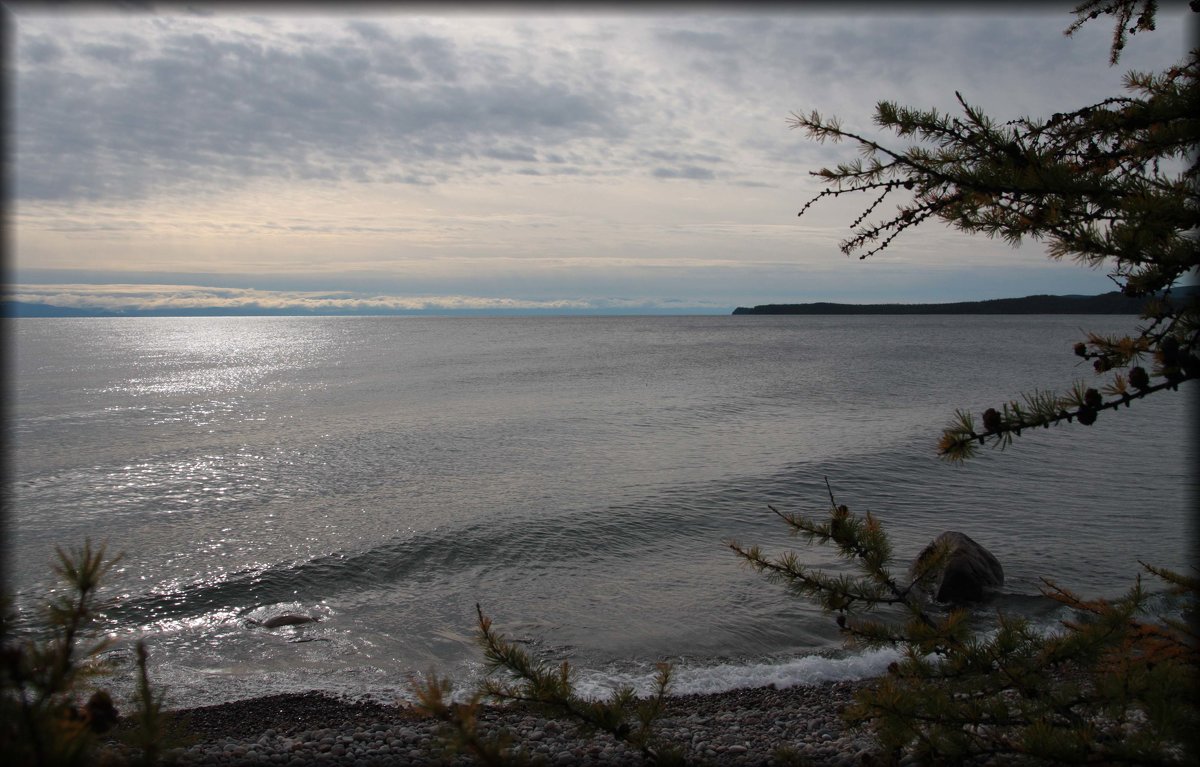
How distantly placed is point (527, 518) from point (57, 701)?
43.8ft

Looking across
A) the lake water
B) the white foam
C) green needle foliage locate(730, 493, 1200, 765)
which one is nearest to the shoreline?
the white foam

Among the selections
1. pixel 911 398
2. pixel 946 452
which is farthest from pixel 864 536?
pixel 911 398

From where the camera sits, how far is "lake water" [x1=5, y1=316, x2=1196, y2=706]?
31.5 ft

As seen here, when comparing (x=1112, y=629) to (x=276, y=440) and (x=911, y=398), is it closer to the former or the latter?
(x=276, y=440)

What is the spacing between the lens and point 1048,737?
2869 mm

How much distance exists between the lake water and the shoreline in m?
0.46

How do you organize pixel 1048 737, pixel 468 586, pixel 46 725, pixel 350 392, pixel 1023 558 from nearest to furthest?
pixel 46 725
pixel 1048 737
pixel 468 586
pixel 1023 558
pixel 350 392

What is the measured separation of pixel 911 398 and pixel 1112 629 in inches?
1358

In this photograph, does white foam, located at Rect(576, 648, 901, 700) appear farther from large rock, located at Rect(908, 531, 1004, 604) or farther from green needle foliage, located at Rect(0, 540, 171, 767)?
green needle foliage, located at Rect(0, 540, 171, 767)

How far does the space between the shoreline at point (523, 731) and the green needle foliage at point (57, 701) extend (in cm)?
456

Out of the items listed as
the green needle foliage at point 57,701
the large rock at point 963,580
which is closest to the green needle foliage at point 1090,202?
the green needle foliage at point 57,701

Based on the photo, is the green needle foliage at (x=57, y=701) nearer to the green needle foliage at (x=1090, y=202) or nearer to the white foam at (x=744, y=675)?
the green needle foliage at (x=1090, y=202)

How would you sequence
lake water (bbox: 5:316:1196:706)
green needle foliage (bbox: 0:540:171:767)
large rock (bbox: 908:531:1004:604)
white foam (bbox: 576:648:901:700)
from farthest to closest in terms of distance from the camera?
large rock (bbox: 908:531:1004:604), lake water (bbox: 5:316:1196:706), white foam (bbox: 576:648:901:700), green needle foliage (bbox: 0:540:171:767)

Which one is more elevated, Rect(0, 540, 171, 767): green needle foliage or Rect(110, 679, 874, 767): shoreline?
Rect(0, 540, 171, 767): green needle foliage
